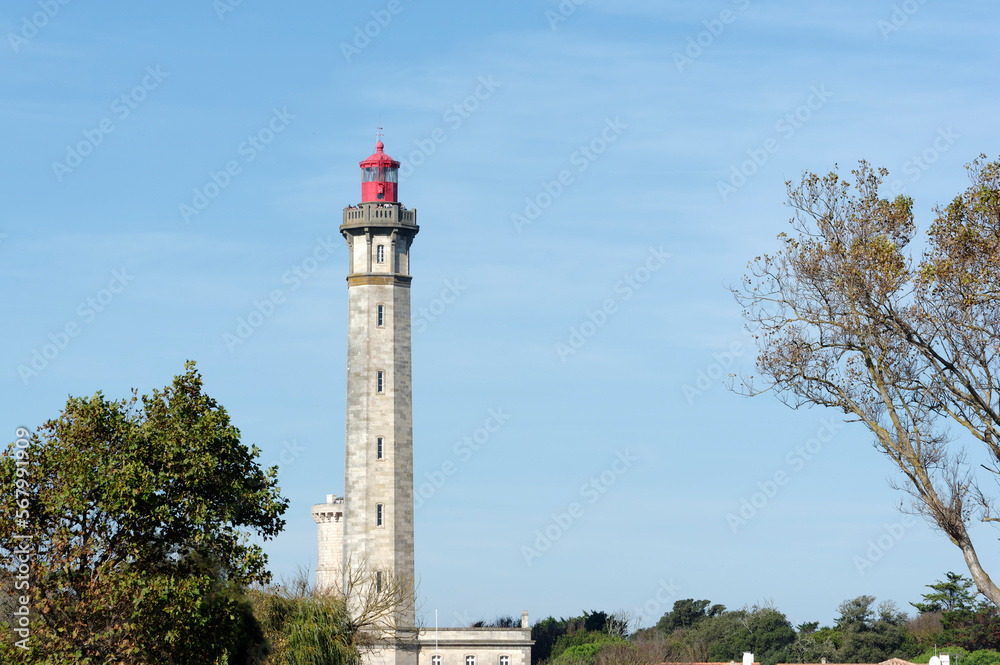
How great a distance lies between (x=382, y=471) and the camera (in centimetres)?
7406

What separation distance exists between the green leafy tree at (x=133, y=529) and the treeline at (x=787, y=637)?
200 ft

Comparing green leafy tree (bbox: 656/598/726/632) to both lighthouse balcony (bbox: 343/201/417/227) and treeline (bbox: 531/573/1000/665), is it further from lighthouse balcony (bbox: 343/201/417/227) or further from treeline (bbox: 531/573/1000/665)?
lighthouse balcony (bbox: 343/201/417/227)

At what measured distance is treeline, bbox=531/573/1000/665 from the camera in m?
102

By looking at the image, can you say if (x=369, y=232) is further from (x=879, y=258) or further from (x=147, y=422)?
(x=879, y=258)

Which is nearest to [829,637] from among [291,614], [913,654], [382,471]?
[913,654]

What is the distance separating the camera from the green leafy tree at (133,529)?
3042 cm

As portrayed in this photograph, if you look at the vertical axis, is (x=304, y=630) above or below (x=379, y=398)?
below

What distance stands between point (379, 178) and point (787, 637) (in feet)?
192

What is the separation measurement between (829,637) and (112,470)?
92.5 m

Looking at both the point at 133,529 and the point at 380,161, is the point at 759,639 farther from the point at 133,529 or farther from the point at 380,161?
the point at 133,529

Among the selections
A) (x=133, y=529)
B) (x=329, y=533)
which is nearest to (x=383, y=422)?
(x=329, y=533)

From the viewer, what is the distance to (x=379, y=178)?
3115 inches

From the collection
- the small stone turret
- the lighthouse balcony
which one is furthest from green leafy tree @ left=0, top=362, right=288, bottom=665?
the small stone turret

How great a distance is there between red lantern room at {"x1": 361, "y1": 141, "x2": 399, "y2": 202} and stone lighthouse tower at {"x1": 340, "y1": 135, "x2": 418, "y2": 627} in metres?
1.12
